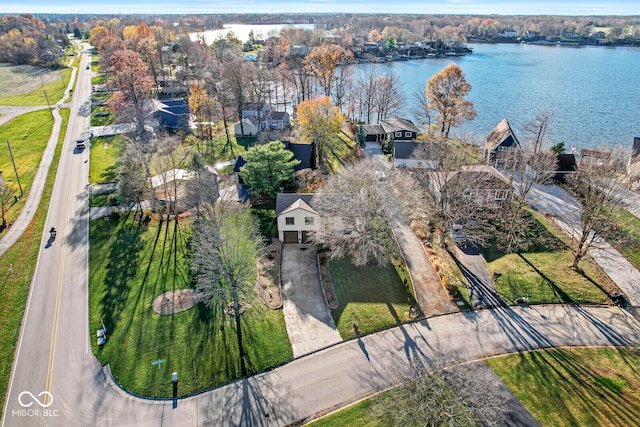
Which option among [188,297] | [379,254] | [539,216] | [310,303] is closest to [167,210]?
[188,297]

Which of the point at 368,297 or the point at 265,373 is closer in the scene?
the point at 265,373

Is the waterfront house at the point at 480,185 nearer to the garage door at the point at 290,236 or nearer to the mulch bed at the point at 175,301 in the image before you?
the garage door at the point at 290,236

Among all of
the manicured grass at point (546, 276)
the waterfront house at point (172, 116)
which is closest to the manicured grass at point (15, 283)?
the waterfront house at point (172, 116)

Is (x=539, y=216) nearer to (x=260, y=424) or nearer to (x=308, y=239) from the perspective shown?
(x=308, y=239)

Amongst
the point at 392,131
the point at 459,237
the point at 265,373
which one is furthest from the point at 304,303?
the point at 392,131

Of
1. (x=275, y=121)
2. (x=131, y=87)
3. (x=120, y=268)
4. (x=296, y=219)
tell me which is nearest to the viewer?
(x=120, y=268)

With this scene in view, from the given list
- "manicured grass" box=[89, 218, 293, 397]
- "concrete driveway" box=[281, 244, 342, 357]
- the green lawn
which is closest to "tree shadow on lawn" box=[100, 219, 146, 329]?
"manicured grass" box=[89, 218, 293, 397]

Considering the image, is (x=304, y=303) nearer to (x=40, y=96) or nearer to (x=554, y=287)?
(x=554, y=287)
